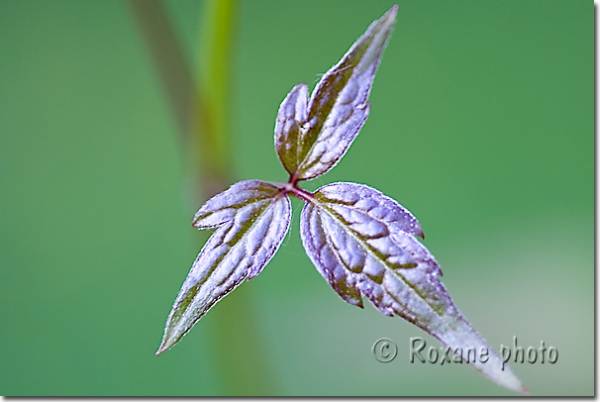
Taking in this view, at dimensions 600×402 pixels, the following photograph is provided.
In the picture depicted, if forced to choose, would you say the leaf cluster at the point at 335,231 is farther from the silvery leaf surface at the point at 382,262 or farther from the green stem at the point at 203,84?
the green stem at the point at 203,84

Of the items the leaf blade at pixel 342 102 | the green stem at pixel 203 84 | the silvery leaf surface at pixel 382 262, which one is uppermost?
the green stem at pixel 203 84

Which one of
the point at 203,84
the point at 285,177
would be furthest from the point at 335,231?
the point at 285,177

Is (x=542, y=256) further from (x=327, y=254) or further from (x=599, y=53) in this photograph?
(x=327, y=254)

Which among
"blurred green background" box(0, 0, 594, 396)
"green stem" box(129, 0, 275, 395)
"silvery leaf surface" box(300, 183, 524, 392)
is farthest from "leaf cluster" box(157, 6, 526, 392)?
"blurred green background" box(0, 0, 594, 396)

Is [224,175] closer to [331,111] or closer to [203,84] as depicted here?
[203,84]

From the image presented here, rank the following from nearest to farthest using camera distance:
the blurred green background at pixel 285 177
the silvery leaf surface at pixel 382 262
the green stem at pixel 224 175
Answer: the silvery leaf surface at pixel 382 262 → the green stem at pixel 224 175 → the blurred green background at pixel 285 177

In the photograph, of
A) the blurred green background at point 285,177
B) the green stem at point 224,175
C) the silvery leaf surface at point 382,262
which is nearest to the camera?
the silvery leaf surface at point 382,262

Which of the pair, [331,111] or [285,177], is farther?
[285,177]

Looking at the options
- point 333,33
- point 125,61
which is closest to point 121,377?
point 125,61

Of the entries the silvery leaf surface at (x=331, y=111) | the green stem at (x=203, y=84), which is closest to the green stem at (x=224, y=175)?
the green stem at (x=203, y=84)
